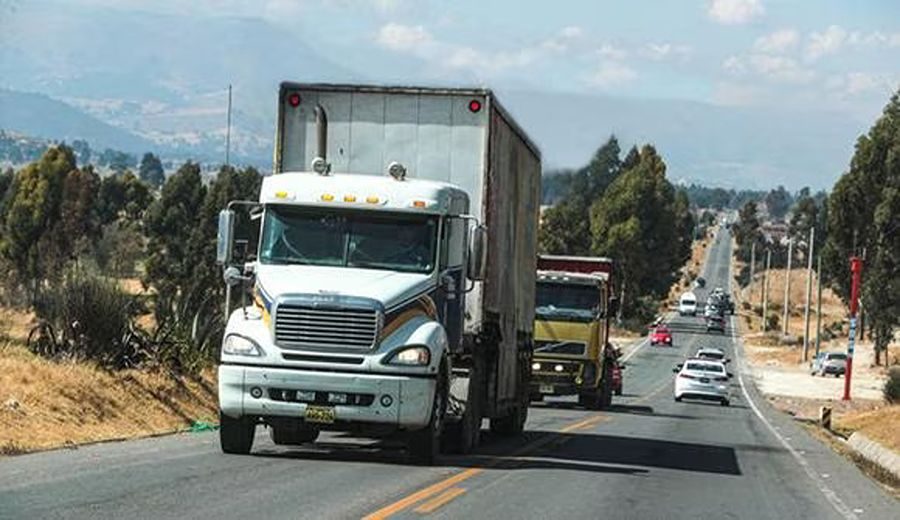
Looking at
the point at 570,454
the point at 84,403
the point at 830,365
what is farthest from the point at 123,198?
the point at 570,454

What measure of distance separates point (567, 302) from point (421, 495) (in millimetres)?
23061

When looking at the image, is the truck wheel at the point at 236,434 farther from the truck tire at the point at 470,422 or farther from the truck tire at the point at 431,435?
the truck tire at the point at 470,422

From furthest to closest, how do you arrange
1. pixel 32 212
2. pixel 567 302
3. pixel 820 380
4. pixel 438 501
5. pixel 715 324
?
pixel 715 324 → pixel 820 380 → pixel 32 212 → pixel 567 302 → pixel 438 501

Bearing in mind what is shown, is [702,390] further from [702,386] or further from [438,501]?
[438,501]

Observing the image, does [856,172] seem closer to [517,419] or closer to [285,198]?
[517,419]

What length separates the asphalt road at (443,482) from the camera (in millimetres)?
12211

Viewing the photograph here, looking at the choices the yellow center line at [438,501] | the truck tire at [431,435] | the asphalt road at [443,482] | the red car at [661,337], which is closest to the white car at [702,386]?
the asphalt road at [443,482]

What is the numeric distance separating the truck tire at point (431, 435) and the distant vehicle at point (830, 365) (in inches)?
2759

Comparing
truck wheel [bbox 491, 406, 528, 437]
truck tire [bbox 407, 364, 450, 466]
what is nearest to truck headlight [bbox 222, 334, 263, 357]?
truck tire [bbox 407, 364, 450, 466]

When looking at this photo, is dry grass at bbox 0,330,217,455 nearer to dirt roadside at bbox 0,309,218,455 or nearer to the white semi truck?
A: dirt roadside at bbox 0,309,218,455

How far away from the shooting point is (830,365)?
8519 cm

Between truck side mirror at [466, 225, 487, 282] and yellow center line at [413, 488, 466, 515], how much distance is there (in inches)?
130

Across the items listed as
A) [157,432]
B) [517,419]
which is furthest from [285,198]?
[517,419]

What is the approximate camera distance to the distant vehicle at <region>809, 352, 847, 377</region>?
84.8m
